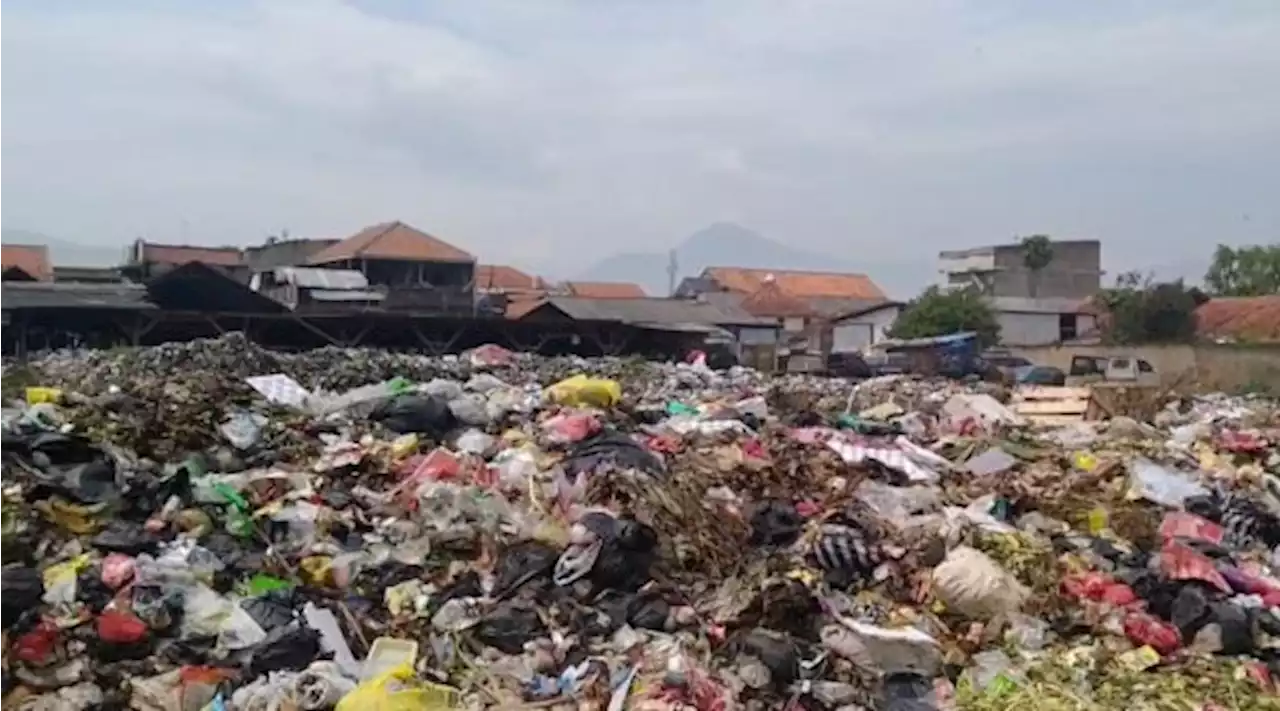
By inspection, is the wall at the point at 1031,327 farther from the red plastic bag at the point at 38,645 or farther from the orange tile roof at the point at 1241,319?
the red plastic bag at the point at 38,645

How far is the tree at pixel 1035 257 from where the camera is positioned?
48062 mm

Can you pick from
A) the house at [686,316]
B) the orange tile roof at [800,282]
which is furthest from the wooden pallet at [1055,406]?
the orange tile roof at [800,282]

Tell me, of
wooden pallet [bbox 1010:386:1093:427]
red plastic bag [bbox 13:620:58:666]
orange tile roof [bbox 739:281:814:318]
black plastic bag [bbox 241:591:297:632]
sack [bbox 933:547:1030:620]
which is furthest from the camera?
orange tile roof [bbox 739:281:814:318]

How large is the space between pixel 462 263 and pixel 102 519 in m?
31.3

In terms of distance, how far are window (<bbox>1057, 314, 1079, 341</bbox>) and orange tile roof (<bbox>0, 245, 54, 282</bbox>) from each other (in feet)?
92.8

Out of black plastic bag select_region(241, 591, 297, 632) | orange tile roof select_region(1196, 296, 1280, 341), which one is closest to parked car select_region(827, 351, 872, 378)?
orange tile roof select_region(1196, 296, 1280, 341)

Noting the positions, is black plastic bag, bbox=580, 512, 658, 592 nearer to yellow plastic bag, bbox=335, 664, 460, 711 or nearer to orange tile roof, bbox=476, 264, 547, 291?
yellow plastic bag, bbox=335, 664, 460, 711

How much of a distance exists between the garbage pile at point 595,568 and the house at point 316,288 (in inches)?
871

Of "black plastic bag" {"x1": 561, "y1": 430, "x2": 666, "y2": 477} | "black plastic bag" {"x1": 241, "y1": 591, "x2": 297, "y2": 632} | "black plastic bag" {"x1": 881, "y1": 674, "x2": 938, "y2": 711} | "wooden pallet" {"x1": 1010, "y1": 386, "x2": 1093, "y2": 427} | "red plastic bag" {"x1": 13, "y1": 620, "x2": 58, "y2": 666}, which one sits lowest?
"black plastic bag" {"x1": 881, "y1": 674, "x2": 938, "y2": 711}

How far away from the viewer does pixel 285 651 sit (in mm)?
4375

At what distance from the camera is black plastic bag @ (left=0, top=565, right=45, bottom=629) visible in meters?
4.45

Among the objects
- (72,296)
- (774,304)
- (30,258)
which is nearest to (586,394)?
(72,296)

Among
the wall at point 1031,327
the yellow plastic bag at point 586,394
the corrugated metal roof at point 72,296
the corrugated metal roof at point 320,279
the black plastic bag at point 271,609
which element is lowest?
the black plastic bag at point 271,609

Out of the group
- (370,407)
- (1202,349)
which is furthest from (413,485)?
(1202,349)
